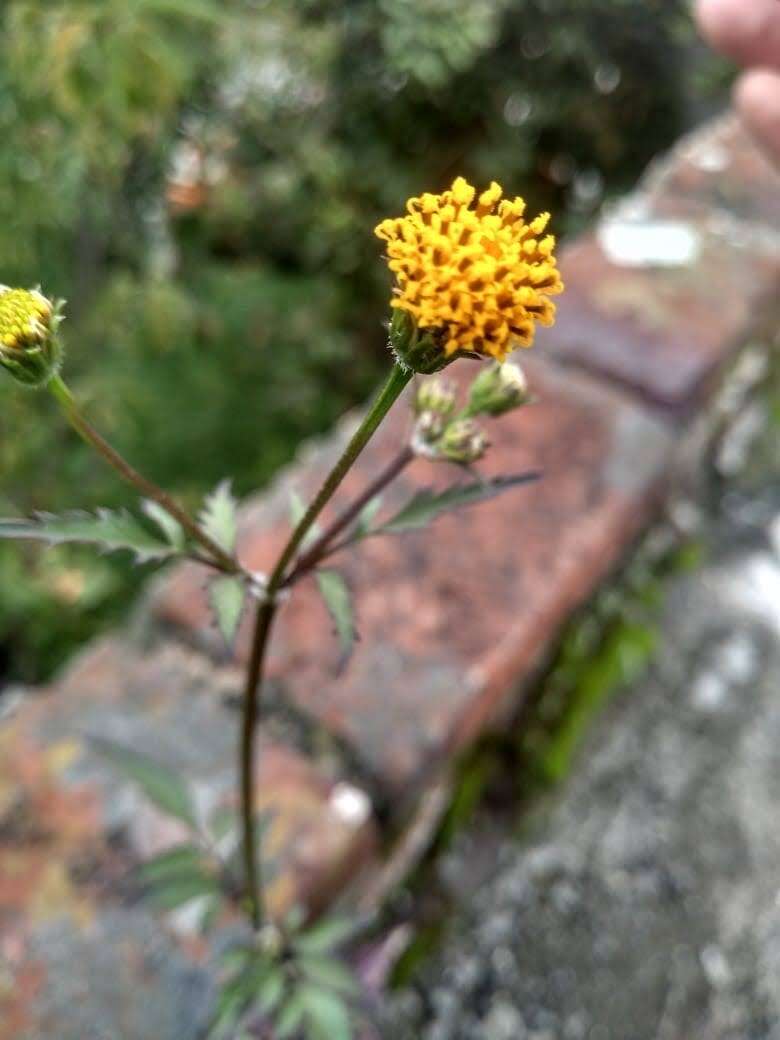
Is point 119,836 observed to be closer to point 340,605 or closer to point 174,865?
point 174,865

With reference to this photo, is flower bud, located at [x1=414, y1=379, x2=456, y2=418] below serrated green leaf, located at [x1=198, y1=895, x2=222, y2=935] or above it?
above

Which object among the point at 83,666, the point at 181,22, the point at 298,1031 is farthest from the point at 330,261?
the point at 298,1031

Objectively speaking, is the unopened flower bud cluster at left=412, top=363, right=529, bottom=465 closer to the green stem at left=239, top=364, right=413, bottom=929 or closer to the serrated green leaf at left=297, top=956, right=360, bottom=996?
the green stem at left=239, top=364, right=413, bottom=929

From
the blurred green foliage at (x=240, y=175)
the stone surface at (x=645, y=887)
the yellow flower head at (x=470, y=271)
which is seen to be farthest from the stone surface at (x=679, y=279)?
the yellow flower head at (x=470, y=271)

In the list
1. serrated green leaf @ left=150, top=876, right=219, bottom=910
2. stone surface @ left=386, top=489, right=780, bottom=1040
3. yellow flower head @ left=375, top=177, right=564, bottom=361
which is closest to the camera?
yellow flower head @ left=375, top=177, right=564, bottom=361

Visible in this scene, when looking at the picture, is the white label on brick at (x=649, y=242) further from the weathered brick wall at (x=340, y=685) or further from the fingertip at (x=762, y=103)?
the fingertip at (x=762, y=103)

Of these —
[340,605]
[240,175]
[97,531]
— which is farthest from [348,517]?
[240,175]

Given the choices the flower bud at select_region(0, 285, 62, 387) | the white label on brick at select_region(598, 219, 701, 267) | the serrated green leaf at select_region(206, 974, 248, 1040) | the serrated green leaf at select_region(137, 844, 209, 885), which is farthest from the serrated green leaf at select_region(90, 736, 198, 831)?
the white label on brick at select_region(598, 219, 701, 267)
